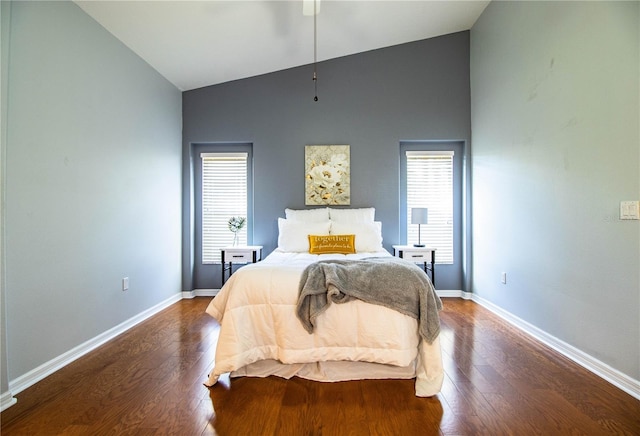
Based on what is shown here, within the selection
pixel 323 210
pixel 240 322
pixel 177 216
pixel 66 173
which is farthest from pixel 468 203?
pixel 66 173

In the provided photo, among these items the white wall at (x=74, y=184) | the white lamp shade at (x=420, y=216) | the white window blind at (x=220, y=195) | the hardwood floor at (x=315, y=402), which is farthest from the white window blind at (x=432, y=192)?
the white wall at (x=74, y=184)

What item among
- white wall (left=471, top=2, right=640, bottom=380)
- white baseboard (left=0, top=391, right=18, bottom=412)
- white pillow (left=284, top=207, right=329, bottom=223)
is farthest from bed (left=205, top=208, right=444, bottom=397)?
white pillow (left=284, top=207, right=329, bottom=223)

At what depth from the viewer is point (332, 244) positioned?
3348 millimetres

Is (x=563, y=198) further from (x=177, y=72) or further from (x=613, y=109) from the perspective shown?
(x=177, y=72)

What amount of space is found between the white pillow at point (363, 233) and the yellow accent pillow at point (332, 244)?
0.11 meters

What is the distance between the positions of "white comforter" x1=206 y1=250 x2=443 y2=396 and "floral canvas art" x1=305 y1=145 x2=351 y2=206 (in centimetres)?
220

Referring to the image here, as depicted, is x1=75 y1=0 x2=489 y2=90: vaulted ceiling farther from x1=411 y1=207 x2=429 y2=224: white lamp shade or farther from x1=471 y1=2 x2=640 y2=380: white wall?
x1=411 y1=207 x2=429 y2=224: white lamp shade

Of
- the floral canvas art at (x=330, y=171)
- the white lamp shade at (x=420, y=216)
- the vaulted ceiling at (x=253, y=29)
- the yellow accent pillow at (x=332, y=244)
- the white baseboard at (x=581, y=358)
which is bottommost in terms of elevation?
the white baseboard at (x=581, y=358)

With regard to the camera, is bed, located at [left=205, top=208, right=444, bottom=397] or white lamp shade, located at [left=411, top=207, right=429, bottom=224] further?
white lamp shade, located at [left=411, top=207, right=429, bottom=224]

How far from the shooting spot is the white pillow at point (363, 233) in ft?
11.4

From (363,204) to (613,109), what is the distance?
2.57 m

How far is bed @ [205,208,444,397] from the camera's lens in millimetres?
1912

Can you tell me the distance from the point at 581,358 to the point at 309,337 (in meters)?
2.01

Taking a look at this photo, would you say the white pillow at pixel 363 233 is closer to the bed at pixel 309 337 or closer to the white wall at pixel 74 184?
the bed at pixel 309 337
